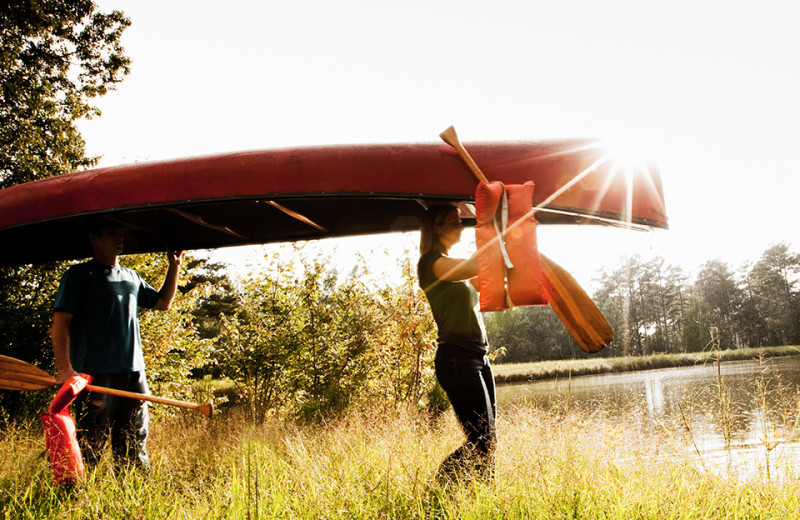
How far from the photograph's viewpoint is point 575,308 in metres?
2.38

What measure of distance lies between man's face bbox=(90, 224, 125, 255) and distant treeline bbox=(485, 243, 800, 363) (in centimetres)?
3743

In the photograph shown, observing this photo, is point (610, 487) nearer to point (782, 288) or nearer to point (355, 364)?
point (355, 364)

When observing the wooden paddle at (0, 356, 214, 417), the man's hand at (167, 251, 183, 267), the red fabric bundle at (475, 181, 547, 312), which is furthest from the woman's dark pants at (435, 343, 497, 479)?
the man's hand at (167, 251, 183, 267)

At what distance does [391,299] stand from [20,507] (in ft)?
14.7

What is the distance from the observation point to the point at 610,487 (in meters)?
2.59

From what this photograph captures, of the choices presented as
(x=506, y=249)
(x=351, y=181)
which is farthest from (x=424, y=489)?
(x=351, y=181)

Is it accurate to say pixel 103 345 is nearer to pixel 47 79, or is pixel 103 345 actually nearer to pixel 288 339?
pixel 288 339

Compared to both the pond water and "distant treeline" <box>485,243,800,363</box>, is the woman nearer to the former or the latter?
the pond water

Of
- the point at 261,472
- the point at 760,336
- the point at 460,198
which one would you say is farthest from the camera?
the point at 760,336

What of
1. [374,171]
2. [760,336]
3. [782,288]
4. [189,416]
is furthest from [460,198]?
[782,288]

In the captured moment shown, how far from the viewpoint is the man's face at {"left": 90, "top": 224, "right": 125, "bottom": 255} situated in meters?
2.93

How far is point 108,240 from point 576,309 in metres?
Answer: 2.70

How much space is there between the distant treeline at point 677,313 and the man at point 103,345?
1471 inches

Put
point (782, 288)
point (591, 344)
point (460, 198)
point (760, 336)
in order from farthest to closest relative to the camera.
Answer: point (782, 288) < point (760, 336) < point (460, 198) < point (591, 344)
